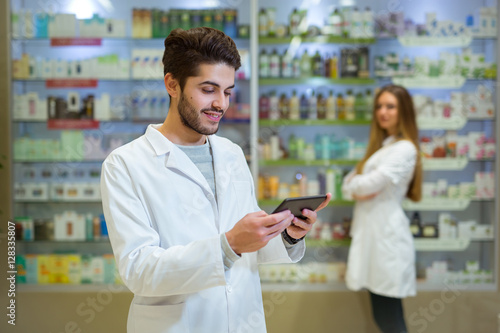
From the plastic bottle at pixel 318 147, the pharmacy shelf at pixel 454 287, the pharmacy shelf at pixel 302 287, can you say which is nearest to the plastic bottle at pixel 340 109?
the plastic bottle at pixel 318 147

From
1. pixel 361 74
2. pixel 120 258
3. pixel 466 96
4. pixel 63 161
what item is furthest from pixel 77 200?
pixel 466 96

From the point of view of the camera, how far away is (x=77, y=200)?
408 cm

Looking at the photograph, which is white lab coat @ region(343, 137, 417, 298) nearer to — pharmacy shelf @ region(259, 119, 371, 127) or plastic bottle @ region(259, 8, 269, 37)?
pharmacy shelf @ region(259, 119, 371, 127)

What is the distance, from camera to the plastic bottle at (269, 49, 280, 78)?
4074 mm

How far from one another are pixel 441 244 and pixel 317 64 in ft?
6.02

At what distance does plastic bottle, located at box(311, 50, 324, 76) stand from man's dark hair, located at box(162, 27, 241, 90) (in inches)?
102

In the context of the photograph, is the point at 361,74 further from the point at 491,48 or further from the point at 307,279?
the point at 307,279

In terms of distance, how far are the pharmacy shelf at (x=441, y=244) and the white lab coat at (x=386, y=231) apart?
2.63ft

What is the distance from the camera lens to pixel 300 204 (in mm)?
1484

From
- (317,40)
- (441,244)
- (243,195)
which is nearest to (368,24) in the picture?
(317,40)

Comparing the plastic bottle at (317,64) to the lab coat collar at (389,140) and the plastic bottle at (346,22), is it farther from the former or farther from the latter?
the lab coat collar at (389,140)

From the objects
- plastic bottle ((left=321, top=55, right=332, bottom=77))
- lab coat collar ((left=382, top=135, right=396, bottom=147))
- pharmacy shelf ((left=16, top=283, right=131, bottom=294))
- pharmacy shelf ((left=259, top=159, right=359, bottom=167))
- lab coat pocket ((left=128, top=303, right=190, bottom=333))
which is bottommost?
pharmacy shelf ((left=16, top=283, right=131, bottom=294))

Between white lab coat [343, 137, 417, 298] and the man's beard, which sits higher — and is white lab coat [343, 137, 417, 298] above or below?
below

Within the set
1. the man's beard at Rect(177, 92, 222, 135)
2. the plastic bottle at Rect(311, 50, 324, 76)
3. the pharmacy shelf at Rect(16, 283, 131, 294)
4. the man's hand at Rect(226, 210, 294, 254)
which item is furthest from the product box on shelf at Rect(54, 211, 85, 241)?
the man's hand at Rect(226, 210, 294, 254)
